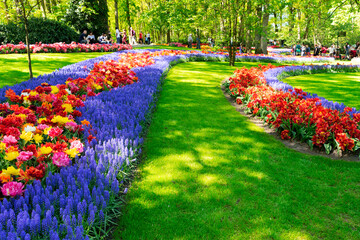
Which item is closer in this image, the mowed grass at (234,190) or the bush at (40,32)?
the mowed grass at (234,190)

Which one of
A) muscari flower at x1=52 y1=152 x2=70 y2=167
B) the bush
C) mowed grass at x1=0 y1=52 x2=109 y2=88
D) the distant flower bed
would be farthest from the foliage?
muscari flower at x1=52 y1=152 x2=70 y2=167

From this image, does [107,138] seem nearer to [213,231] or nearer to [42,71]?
[213,231]

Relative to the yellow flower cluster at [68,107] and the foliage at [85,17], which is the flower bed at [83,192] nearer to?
the yellow flower cluster at [68,107]

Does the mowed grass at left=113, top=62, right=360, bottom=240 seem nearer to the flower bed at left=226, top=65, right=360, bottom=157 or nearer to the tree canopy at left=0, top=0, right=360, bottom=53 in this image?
the flower bed at left=226, top=65, right=360, bottom=157

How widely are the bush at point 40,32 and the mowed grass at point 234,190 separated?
661 inches

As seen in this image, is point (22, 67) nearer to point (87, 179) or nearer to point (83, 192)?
point (87, 179)

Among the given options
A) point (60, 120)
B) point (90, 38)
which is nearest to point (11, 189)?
point (60, 120)

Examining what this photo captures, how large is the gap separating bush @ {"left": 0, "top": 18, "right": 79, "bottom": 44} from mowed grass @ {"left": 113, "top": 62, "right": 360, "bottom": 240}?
1679cm

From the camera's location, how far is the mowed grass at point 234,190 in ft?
10.2

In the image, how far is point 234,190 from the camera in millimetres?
3854

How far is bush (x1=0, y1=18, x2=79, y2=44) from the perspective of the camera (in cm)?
A: 1770

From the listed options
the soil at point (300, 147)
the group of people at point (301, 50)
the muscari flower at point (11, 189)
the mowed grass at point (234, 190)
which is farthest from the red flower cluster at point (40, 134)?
the group of people at point (301, 50)

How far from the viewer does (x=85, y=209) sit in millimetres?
2676

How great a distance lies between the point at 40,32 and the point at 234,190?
795 inches
